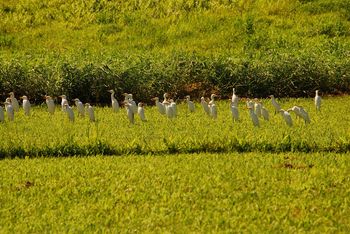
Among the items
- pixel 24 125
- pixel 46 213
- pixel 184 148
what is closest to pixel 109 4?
pixel 24 125

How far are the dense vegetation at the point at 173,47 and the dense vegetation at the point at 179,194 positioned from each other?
32.9ft

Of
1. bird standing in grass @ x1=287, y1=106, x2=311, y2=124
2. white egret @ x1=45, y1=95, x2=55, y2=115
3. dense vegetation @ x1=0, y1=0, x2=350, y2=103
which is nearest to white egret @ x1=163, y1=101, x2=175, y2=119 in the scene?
bird standing in grass @ x1=287, y1=106, x2=311, y2=124

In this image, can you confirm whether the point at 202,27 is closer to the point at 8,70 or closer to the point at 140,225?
the point at 8,70

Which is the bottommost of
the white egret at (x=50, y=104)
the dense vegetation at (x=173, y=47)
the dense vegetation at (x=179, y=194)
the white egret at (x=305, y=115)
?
the dense vegetation at (x=173, y=47)

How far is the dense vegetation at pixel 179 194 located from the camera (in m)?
9.31

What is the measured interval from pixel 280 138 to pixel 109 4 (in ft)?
78.3

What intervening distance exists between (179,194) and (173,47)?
64.2 feet

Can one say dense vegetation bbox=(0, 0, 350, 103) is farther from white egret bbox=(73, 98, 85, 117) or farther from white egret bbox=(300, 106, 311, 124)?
white egret bbox=(300, 106, 311, 124)

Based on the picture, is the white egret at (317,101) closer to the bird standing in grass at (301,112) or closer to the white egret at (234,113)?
the bird standing in grass at (301,112)

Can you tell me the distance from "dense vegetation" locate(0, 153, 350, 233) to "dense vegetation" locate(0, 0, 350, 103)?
10021 millimetres

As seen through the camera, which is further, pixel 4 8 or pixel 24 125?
pixel 4 8

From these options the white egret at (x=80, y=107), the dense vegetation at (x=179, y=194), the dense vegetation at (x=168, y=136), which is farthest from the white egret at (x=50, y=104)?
the dense vegetation at (x=179, y=194)

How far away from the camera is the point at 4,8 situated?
118ft

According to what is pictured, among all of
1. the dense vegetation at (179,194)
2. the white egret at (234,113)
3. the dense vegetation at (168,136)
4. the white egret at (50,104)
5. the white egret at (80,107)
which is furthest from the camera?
the white egret at (50,104)
